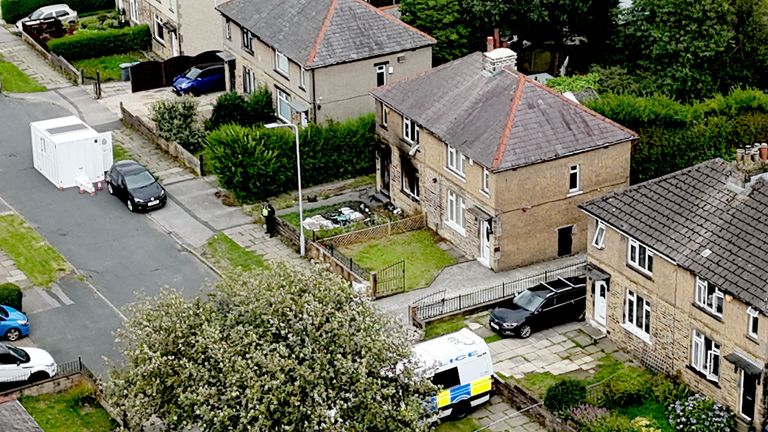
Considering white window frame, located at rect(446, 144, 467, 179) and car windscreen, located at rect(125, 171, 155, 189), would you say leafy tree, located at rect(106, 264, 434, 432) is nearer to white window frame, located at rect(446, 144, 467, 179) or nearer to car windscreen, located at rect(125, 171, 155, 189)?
white window frame, located at rect(446, 144, 467, 179)

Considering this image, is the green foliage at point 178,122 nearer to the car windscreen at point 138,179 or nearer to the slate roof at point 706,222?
the car windscreen at point 138,179

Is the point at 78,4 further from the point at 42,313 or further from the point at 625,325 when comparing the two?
the point at 625,325

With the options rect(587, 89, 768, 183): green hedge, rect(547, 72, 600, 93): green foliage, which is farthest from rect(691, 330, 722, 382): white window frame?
rect(547, 72, 600, 93): green foliage

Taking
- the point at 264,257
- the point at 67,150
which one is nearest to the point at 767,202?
the point at 264,257

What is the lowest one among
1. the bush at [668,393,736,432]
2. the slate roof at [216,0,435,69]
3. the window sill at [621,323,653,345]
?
the bush at [668,393,736,432]

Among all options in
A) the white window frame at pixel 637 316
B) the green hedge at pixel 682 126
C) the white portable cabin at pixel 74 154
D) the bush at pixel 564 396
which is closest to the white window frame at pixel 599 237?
the white window frame at pixel 637 316

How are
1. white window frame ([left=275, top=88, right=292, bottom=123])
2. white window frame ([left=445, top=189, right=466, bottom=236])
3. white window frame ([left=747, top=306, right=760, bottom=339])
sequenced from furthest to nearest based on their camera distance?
white window frame ([left=275, top=88, right=292, bottom=123]), white window frame ([left=445, top=189, right=466, bottom=236]), white window frame ([left=747, top=306, right=760, bottom=339])
